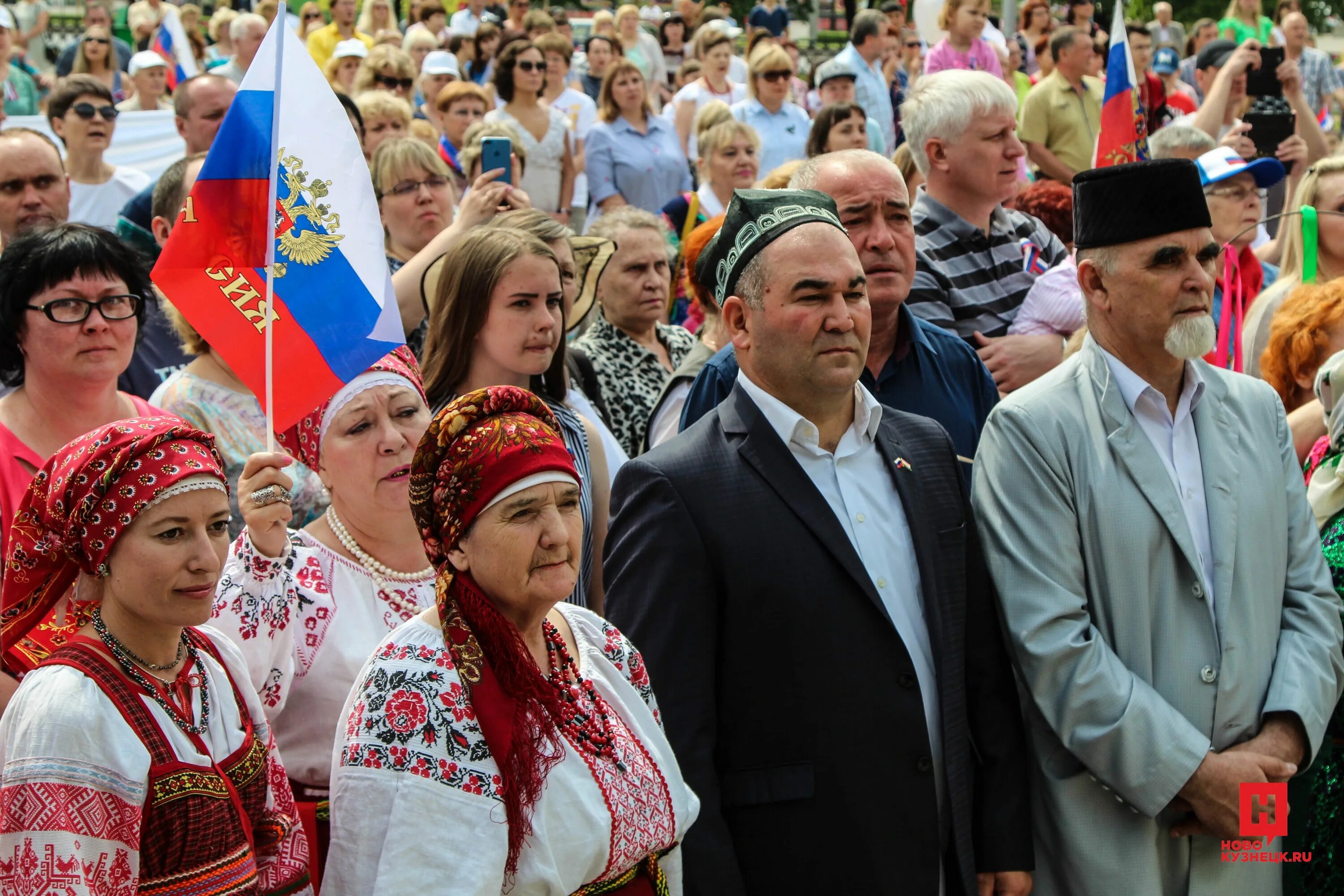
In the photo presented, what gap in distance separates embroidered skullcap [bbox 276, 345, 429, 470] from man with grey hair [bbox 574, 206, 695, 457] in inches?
72.5

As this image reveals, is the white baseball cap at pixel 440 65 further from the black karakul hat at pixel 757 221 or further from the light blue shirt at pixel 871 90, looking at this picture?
the black karakul hat at pixel 757 221

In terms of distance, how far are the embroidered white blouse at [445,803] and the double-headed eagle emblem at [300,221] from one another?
1127 mm

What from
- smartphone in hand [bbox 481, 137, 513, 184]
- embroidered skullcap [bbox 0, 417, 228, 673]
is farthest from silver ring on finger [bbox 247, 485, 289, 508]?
smartphone in hand [bbox 481, 137, 513, 184]

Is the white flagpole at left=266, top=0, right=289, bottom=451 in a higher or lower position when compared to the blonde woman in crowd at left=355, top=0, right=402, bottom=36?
lower

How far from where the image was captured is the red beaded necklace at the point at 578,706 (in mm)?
2725

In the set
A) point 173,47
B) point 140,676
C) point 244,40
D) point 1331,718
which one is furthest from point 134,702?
point 173,47

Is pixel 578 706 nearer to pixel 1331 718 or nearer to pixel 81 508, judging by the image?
pixel 81 508

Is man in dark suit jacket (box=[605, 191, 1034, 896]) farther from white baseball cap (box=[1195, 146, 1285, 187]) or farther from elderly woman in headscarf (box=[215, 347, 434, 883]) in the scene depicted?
white baseball cap (box=[1195, 146, 1285, 187])

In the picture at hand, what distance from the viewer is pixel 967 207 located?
4.95m

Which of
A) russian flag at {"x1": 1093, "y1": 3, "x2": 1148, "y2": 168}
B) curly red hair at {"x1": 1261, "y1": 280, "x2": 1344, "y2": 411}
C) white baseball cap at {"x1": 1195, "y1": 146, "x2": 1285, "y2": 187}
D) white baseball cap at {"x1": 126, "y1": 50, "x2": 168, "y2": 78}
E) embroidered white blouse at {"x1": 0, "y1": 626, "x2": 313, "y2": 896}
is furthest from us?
white baseball cap at {"x1": 126, "y1": 50, "x2": 168, "y2": 78}

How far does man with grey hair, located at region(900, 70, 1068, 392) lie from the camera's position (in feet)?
15.9

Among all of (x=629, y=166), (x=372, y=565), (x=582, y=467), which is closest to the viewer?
(x=372, y=565)

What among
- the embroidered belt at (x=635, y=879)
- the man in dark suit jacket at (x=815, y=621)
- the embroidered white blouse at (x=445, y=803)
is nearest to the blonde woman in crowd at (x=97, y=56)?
the man in dark suit jacket at (x=815, y=621)
